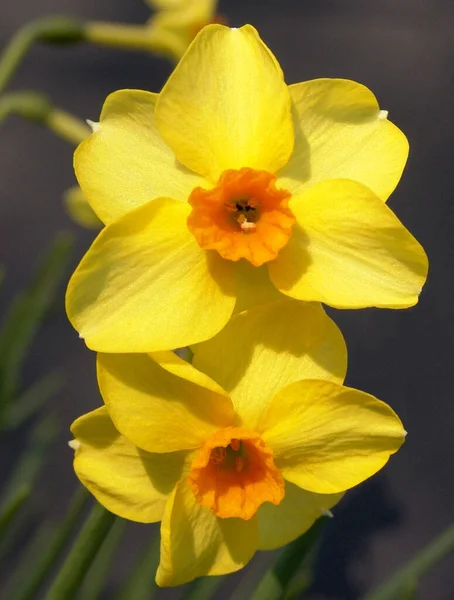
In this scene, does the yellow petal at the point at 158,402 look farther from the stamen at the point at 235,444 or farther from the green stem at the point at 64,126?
the green stem at the point at 64,126

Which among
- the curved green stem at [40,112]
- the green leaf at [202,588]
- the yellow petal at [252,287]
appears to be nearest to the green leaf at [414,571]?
the green leaf at [202,588]

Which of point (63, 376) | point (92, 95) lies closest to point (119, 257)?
point (63, 376)

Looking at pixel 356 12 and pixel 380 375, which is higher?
pixel 356 12

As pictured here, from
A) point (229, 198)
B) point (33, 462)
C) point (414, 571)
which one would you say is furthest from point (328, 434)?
point (33, 462)

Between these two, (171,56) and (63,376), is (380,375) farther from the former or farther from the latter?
(171,56)

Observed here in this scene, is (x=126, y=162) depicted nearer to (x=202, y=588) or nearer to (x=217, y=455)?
(x=217, y=455)

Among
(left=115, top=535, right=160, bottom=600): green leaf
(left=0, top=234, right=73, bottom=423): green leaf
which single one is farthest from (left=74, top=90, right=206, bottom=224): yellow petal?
(left=0, top=234, right=73, bottom=423): green leaf
